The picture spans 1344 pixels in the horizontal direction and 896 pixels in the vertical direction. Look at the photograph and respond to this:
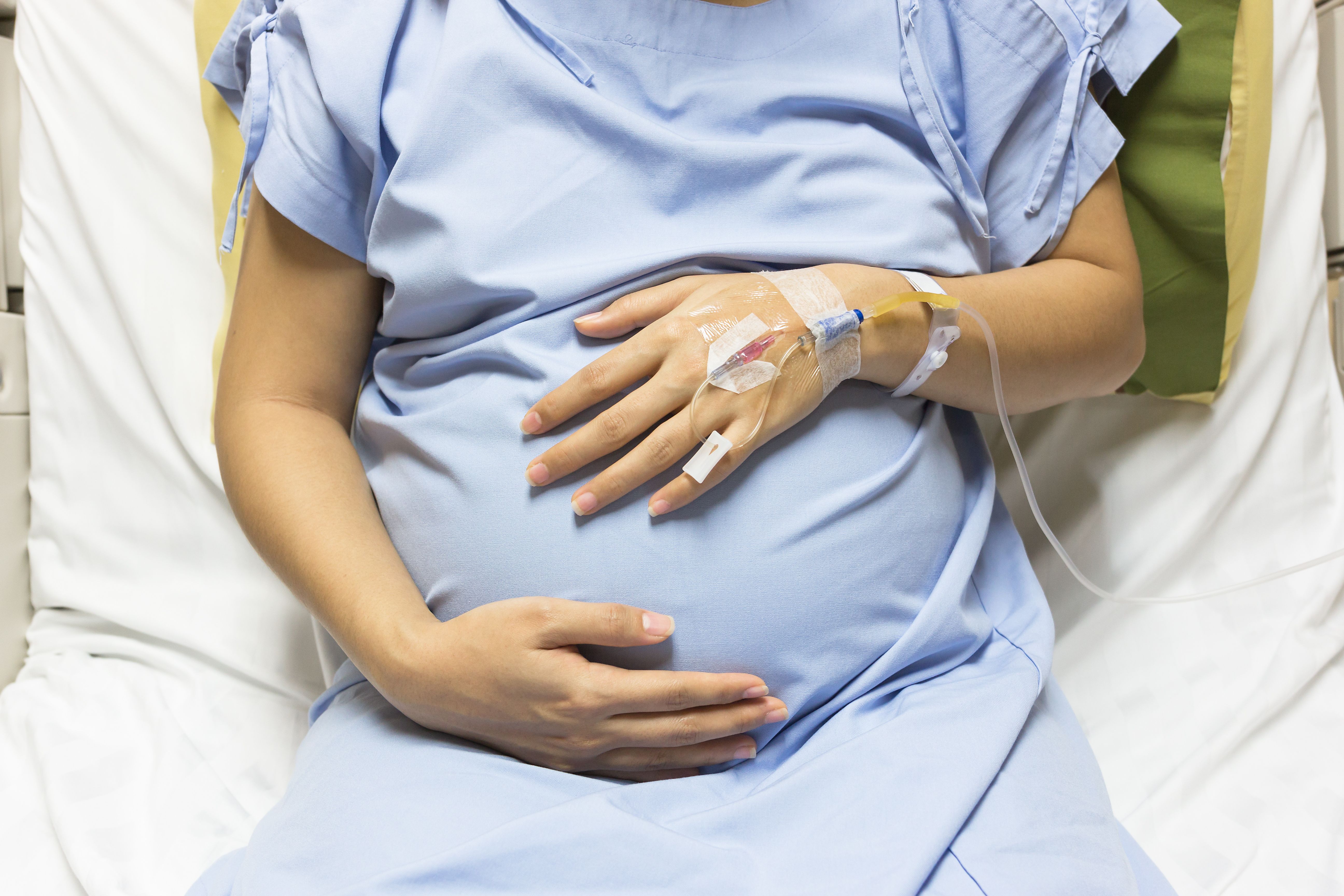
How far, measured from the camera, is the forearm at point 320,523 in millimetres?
765

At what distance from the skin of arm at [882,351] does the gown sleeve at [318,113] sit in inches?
9.9

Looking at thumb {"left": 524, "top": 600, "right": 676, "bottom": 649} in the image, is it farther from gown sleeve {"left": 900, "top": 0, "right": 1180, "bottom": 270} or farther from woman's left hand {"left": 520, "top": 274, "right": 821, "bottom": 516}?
gown sleeve {"left": 900, "top": 0, "right": 1180, "bottom": 270}

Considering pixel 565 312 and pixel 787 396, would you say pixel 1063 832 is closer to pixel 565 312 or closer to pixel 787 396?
pixel 787 396

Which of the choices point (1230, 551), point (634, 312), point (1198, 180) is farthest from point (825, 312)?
point (1230, 551)

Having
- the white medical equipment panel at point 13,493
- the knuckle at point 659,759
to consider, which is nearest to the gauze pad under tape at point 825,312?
the knuckle at point 659,759

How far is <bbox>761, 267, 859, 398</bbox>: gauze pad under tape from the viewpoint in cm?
76

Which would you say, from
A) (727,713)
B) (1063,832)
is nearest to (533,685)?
(727,713)

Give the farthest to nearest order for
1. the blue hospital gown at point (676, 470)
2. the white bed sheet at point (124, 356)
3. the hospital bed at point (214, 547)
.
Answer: the white bed sheet at point (124, 356)
the hospital bed at point (214, 547)
the blue hospital gown at point (676, 470)

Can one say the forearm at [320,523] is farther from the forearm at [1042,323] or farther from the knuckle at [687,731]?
the forearm at [1042,323]

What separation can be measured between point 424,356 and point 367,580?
0.76 ft

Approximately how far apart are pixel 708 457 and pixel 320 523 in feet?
1.19

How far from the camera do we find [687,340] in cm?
75

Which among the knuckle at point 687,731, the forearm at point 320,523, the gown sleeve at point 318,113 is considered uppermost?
the gown sleeve at point 318,113

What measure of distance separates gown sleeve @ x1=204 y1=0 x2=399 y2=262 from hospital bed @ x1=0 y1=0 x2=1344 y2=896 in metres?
0.50
